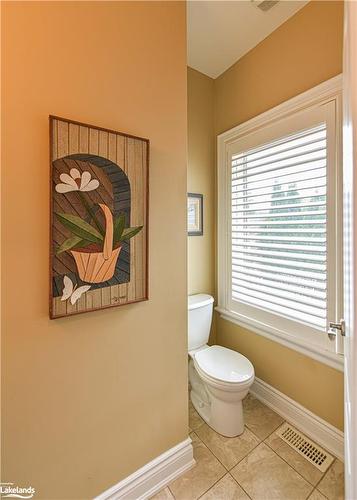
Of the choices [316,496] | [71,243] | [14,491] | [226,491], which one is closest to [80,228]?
[71,243]

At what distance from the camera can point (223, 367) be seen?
1.62 meters

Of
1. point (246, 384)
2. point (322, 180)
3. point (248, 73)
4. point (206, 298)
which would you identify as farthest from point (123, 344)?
point (248, 73)

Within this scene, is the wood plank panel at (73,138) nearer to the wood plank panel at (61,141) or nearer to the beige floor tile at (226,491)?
the wood plank panel at (61,141)

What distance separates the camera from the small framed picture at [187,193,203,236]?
6.81 feet

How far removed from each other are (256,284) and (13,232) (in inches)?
64.9

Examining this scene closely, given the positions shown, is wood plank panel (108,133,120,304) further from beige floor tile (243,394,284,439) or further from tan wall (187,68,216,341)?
beige floor tile (243,394,284,439)

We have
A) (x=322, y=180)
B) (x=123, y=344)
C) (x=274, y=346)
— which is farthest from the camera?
(x=274, y=346)

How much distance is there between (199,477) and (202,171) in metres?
2.16

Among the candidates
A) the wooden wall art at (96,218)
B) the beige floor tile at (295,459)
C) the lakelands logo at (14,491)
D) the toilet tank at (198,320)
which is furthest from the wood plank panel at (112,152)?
the beige floor tile at (295,459)

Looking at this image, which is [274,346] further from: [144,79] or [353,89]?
[144,79]

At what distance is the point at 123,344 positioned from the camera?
114cm

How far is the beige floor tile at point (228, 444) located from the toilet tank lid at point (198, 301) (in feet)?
2.76

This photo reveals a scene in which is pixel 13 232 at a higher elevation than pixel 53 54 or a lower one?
lower

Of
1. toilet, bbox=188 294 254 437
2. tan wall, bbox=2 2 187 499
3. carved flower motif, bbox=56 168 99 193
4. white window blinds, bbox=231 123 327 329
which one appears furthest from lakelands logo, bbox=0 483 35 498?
white window blinds, bbox=231 123 327 329
